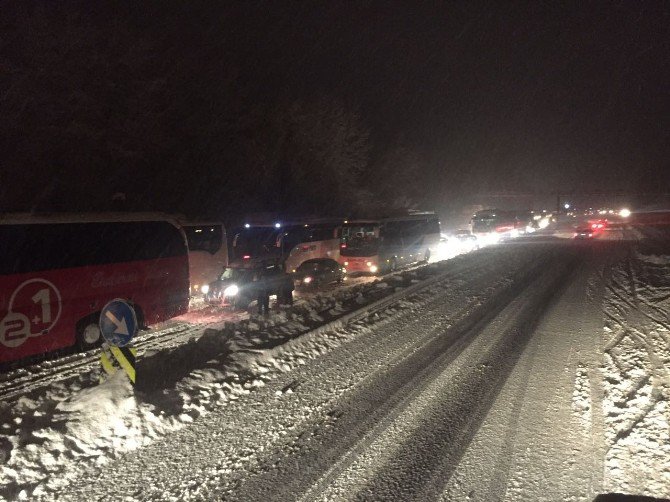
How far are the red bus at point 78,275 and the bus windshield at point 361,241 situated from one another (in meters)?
11.9

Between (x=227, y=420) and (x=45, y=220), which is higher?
(x=45, y=220)

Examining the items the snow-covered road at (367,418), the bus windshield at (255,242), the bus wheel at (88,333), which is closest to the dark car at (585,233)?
the bus windshield at (255,242)

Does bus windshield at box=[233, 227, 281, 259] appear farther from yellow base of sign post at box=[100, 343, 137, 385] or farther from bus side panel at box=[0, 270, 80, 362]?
yellow base of sign post at box=[100, 343, 137, 385]

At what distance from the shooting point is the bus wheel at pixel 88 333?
36.8 ft

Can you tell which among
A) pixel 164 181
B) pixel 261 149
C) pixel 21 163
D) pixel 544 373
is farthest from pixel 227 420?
pixel 261 149

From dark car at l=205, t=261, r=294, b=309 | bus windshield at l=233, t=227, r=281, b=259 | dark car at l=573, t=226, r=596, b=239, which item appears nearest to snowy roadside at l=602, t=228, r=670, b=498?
dark car at l=205, t=261, r=294, b=309

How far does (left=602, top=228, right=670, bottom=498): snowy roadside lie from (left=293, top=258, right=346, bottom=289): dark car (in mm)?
10833

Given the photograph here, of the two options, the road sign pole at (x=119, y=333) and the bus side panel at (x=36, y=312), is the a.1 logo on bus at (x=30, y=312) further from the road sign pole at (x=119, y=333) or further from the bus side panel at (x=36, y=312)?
the road sign pole at (x=119, y=333)

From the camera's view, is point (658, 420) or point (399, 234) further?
point (399, 234)

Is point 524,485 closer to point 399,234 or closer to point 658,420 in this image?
point 658,420

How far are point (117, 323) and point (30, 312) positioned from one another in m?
4.38

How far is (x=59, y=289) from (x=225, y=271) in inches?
226

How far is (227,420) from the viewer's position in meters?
6.17

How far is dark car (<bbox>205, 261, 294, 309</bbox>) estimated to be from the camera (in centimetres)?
1530
